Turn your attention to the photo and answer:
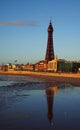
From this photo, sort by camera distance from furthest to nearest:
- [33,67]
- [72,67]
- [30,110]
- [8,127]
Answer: [33,67], [72,67], [30,110], [8,127]

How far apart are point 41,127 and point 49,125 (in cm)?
56

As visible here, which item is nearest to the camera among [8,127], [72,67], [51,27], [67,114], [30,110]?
[8,127]

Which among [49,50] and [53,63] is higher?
[49,50]

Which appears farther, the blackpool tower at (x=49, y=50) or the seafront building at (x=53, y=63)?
the blackpool tower at (x=49, y=50)

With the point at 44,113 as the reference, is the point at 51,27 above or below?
above

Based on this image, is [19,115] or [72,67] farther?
[72,67]

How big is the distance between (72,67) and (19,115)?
351 ft

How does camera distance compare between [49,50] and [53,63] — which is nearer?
[53,63]

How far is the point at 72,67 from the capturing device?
4808 inches

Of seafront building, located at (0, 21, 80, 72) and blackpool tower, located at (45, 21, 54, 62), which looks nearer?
seafront building, located at (0, 21, 80, 72)

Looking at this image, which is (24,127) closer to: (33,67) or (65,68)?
(65,68)

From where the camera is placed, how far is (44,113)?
55.6ft

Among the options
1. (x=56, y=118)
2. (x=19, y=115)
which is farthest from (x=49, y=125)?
(x=19, y=115)

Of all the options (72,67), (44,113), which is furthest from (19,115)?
(72,67)
